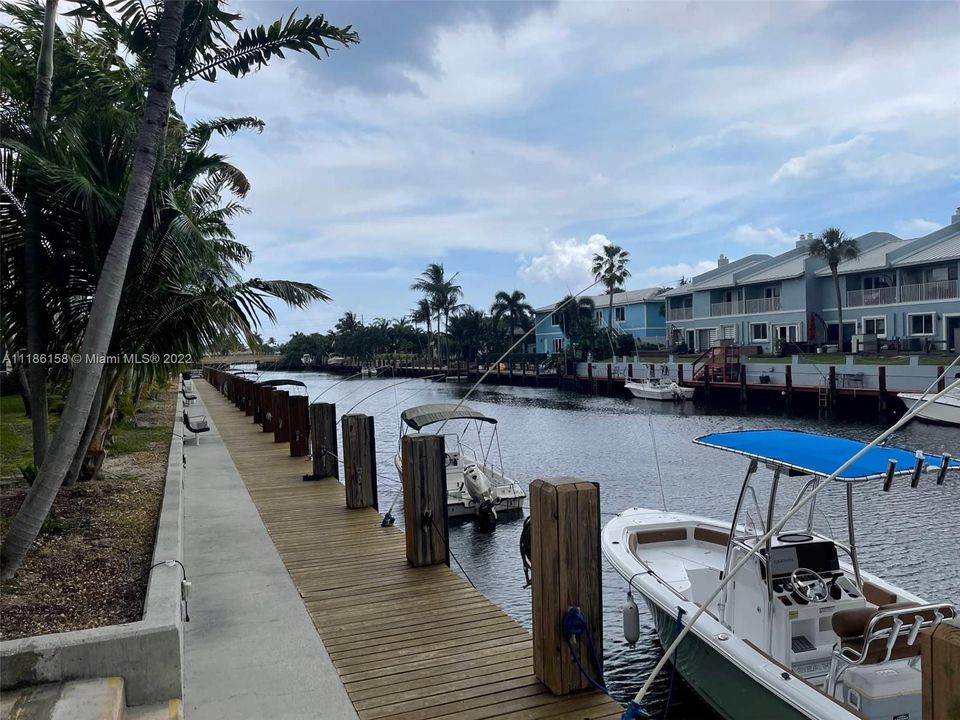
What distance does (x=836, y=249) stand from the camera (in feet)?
156

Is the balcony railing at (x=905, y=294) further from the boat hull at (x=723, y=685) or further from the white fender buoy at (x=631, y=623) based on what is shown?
the white fender buoy at (x=631, y=623)

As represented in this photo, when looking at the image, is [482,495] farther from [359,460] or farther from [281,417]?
[359,460]

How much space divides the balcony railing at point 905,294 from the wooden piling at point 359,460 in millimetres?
42155

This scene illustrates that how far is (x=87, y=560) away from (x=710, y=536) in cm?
710

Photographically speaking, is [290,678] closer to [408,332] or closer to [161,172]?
[161,172]

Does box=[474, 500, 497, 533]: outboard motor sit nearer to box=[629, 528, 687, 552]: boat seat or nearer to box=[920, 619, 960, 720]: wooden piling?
box=[629, 528, 687, 552]: boat seat

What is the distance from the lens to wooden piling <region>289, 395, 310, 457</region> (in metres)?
15.6

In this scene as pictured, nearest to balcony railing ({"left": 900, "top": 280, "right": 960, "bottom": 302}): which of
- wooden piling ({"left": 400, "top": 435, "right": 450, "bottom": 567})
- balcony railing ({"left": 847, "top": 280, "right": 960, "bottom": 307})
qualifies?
balcony railing ({"left": 847, "top": 280, "right": 960, "bottom": 307})

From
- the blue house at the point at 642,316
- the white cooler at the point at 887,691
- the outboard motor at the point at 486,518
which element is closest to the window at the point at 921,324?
the blue house at the point at 642,316

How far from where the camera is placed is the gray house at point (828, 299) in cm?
4272

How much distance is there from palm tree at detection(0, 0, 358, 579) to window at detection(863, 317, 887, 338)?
46.4 meters

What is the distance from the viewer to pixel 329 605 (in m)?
6.62

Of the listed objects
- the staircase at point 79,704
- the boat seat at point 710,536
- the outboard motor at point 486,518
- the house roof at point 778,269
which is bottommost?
the outboard motor at point 486,518

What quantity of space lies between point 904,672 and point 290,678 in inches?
166
